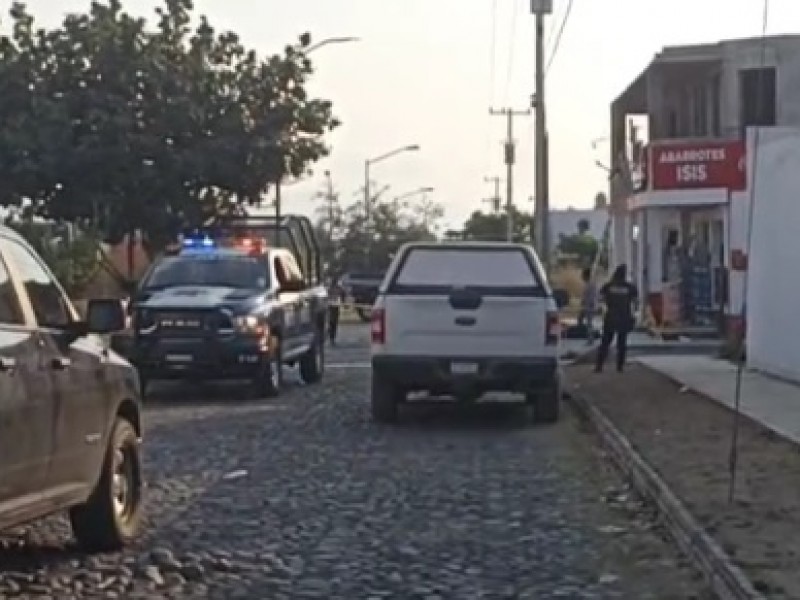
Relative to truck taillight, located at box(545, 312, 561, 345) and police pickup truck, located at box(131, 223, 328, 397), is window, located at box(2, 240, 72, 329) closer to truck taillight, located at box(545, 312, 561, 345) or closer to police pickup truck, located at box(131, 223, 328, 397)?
truck taillight, located at box(545, 312, 561, 345)

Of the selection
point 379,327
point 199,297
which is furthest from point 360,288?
point 379,327

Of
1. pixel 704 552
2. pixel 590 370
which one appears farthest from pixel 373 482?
pixel 590 370

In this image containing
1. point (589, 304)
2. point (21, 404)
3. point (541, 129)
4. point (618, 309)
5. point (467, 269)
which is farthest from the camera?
point (541, 129)

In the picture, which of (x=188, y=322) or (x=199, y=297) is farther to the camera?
(x=199, y=297)

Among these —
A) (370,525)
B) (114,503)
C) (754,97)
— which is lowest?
(370,525)

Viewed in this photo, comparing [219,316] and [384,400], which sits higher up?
[219,316]

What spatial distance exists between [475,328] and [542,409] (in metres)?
1.31

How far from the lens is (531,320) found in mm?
19266

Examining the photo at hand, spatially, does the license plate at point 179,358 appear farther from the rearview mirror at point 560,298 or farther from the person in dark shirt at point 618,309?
the person in dark shirt at point 618,309

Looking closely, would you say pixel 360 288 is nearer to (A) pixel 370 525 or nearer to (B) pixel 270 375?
(B) pixel 270 375

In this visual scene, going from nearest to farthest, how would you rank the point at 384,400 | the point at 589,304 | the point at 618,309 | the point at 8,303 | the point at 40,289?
1. the point at 8,303
2. the point at 40,289
3. the point at 384,400
4. the point at 618,309
5. the point at 589,304

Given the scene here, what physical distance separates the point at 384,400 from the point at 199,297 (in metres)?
4.42

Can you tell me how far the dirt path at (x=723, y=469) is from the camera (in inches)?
408

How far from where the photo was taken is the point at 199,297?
23.3 metres
